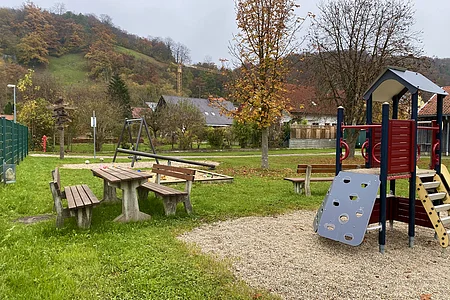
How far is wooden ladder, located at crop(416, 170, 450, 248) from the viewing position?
15.0 ft

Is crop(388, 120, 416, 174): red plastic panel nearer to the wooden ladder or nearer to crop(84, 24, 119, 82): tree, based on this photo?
the wooden ladder

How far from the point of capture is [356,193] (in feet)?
15.0

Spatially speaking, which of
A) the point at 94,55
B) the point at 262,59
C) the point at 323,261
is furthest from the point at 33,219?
the point at 94,55

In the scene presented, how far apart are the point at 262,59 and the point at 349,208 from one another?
1002 cm

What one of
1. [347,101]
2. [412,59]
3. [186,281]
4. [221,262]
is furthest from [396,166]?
[412,59]

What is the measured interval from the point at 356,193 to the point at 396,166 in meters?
0.62

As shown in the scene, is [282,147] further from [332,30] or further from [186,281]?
[186,281]

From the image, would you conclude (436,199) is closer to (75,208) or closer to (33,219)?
(75,208)

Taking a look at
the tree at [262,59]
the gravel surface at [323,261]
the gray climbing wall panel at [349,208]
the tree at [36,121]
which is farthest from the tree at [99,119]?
the gray climbing wall panel at [349,208]

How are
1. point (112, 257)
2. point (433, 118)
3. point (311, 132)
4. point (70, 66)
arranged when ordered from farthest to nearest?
1. point (70, 66)
2. point (311, 132)
3. point (433, 118)
4. point (112, 257)

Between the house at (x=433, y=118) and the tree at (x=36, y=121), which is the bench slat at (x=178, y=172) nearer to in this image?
the tree at (x=36, y=121)

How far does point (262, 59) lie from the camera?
44.8 ft

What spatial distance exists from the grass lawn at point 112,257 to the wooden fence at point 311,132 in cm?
2611

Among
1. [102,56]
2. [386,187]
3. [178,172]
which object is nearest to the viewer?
[386,187]
